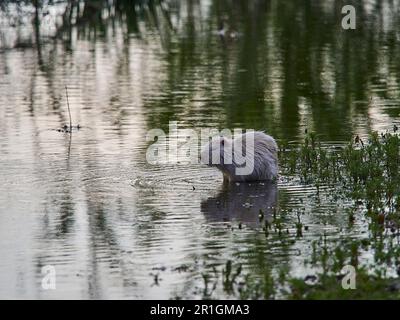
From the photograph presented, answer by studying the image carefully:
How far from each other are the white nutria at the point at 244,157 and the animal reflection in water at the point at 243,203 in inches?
5.4

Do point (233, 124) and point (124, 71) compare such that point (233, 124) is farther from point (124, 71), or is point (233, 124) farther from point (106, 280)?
point (106, 280)

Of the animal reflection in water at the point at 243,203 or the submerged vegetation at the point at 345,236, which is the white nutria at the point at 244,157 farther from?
the submerged vegetation at the point at 345,236

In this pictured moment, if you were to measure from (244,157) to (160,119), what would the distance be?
15.4ft

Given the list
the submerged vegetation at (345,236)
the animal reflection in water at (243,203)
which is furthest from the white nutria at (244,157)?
the submerged vegetation at (345,236)

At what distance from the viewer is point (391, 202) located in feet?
38.8

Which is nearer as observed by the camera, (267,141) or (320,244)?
(320,244)

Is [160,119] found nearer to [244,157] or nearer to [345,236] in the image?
[244,157]

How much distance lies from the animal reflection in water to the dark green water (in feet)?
0.11

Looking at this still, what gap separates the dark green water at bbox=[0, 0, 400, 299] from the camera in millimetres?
10117

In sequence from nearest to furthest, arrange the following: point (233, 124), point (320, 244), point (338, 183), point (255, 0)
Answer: point (320, 244) → point (338, 183) → point (233, 124) → point (255, 0)

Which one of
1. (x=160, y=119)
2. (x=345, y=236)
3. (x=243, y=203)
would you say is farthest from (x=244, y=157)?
(x=160, y=119)

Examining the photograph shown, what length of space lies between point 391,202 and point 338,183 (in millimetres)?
1259
